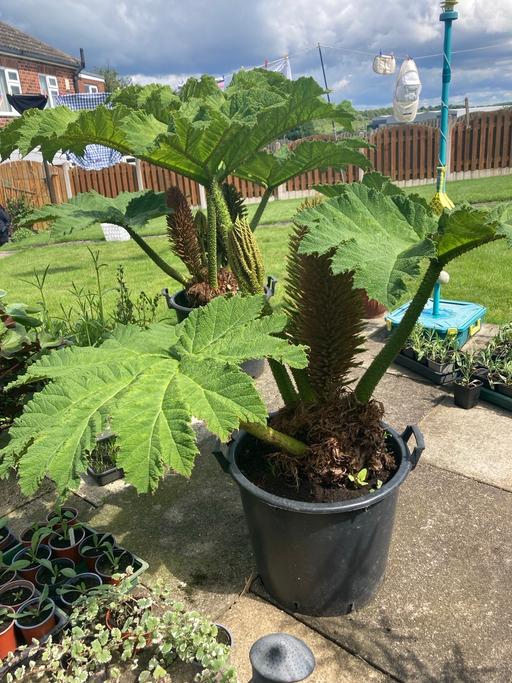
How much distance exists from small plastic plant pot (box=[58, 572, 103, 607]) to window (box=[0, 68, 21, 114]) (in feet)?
80.6

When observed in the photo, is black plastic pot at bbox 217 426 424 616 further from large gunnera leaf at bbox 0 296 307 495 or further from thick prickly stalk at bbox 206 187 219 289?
thick prickly stalk at bbox 206 187 219 289

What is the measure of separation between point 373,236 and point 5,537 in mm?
2170

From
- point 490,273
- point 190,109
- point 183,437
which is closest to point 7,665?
point 183,437

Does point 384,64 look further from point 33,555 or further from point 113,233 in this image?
point 33,555

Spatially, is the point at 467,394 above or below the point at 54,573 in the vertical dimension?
above

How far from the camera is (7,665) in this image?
6.28 feet

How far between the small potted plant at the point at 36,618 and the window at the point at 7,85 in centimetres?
2465

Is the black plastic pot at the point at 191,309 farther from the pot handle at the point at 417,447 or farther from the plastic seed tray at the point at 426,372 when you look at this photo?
the pot handle at the point at 417,447

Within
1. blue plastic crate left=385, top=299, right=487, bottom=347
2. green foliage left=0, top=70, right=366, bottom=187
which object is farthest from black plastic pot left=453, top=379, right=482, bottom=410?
green foliage left=0, top=70, right=366, bottom=187

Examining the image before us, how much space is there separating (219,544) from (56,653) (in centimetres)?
88

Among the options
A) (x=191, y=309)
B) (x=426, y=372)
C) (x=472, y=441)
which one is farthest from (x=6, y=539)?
(x=426, y=372)

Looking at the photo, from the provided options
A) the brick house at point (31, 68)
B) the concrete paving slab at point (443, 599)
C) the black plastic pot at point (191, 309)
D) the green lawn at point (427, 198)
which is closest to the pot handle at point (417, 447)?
the concrete paving slab at point (443, 599)

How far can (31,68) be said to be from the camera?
2433 cm

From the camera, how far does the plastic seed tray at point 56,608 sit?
1926 mm
